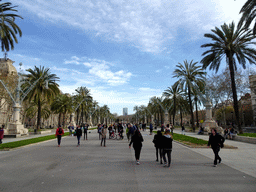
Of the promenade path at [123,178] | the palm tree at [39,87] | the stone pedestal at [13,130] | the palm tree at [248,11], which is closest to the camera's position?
the promenade path at [123,178]

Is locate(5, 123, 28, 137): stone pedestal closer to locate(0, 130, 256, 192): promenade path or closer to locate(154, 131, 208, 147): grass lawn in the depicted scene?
locate(0, 130, 256, 192): promenade path

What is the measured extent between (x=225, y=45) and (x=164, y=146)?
66.6 ft

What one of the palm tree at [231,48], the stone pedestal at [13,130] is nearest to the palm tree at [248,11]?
the palm tree at [231,48]

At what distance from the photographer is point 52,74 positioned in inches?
1371

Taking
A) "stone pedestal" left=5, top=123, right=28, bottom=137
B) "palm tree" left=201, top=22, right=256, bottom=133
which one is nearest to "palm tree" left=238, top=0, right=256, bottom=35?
"palm tree" left=201, top=22, right=256, bottom=133

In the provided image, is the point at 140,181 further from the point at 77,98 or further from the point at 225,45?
the point at 77,98

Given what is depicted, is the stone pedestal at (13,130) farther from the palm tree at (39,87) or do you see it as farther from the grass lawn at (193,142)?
the grass lawn at (193,142)

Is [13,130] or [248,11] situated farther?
[13,130]

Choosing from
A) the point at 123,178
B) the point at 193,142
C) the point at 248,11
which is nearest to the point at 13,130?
the point at 193,142

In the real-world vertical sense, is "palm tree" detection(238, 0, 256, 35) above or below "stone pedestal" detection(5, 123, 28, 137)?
above

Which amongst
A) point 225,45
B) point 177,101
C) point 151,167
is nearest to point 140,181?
point 151,167

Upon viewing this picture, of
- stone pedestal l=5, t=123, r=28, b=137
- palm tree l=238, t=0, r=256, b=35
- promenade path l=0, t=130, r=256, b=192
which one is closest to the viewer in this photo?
promenade path l=0, t=130, r=256, b=192

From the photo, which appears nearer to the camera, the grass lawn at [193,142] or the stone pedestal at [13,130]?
the grass lawn at [193,142]

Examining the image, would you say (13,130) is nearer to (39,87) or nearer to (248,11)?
(39,87)
